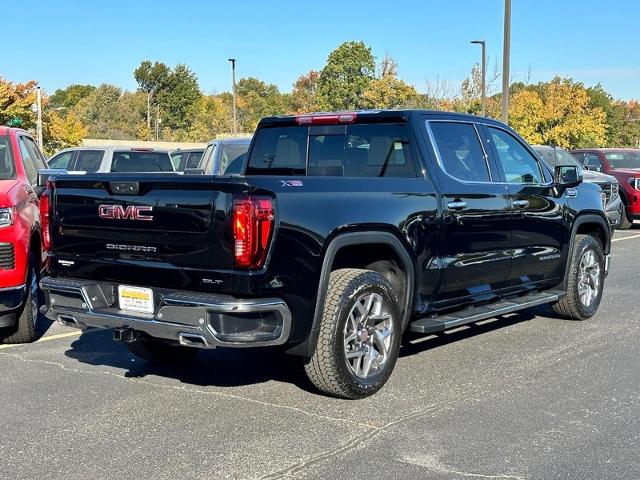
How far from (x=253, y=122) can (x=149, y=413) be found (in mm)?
76356

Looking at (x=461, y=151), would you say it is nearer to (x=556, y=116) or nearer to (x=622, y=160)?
(x=622, y=160)

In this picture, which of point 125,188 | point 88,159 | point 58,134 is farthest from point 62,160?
point 58,134

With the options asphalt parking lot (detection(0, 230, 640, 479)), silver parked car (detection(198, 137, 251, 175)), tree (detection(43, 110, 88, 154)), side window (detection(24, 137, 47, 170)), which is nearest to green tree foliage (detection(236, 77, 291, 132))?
tree (detection(43, 110, 88, 154))

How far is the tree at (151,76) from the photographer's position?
87.6 m

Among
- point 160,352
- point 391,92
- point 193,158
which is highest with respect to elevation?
point 391,92

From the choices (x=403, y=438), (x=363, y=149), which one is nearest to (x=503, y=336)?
(x=363, y=149)

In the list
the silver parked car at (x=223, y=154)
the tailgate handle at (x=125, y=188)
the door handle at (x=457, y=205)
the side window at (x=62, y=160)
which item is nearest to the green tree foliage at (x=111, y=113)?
the side window at (x=62, y=160)

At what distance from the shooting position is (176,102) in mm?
86938

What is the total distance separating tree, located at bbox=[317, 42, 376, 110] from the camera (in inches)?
2776

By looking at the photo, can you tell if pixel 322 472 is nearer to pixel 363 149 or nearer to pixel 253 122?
pixel 363 149

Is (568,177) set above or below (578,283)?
above

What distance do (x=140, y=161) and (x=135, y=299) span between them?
35.7 feet

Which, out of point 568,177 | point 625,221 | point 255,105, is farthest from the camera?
point 255,105

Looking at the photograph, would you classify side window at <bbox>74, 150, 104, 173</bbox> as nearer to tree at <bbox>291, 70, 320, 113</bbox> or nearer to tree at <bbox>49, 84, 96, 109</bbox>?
tree at <bbox>291, 70, 320, 113</bbox>
